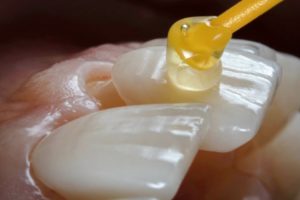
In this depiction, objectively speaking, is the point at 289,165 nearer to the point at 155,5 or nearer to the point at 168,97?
the point at 168,97

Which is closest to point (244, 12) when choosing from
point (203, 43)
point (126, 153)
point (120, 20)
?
point (203, 43)

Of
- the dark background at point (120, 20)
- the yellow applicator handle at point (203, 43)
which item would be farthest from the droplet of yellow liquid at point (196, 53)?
the dark background at point (120, 20)

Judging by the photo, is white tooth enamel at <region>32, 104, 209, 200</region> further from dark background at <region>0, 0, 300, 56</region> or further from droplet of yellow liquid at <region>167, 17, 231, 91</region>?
dark background at <region>0, 0, 300, 56</region>

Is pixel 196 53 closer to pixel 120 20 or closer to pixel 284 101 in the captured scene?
pixel 284 101

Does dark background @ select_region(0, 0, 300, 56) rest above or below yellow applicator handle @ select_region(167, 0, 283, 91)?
below

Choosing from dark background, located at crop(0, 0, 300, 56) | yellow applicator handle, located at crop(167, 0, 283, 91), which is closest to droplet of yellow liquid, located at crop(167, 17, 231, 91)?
yellow applicator handle, located at crop(167, 0, 283, 91)
